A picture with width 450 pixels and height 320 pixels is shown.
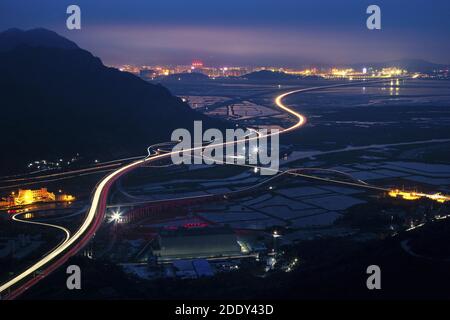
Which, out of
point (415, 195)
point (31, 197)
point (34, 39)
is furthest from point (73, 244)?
point (34, 39)

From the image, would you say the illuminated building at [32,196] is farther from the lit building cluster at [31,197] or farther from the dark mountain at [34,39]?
the dark mountain at [34,39]

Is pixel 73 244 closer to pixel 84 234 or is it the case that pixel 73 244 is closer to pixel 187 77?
pixel 84 234

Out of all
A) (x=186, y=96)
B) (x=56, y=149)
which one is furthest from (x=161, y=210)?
(x=186, y=96)

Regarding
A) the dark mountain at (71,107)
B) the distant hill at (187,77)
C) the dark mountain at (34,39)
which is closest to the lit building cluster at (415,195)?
the dark mountain at (71,107)

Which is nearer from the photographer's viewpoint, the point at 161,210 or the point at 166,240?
the point at 166,240

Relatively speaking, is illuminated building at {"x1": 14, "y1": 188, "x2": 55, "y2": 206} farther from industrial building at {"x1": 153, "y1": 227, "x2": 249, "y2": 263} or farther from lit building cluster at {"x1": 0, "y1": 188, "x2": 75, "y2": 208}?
industrial building at {"x1": 153, "y1": 227, "x2": 249, "y2": 263}

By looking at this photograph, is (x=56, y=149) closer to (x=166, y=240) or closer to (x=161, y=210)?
(x=161, y=210)
